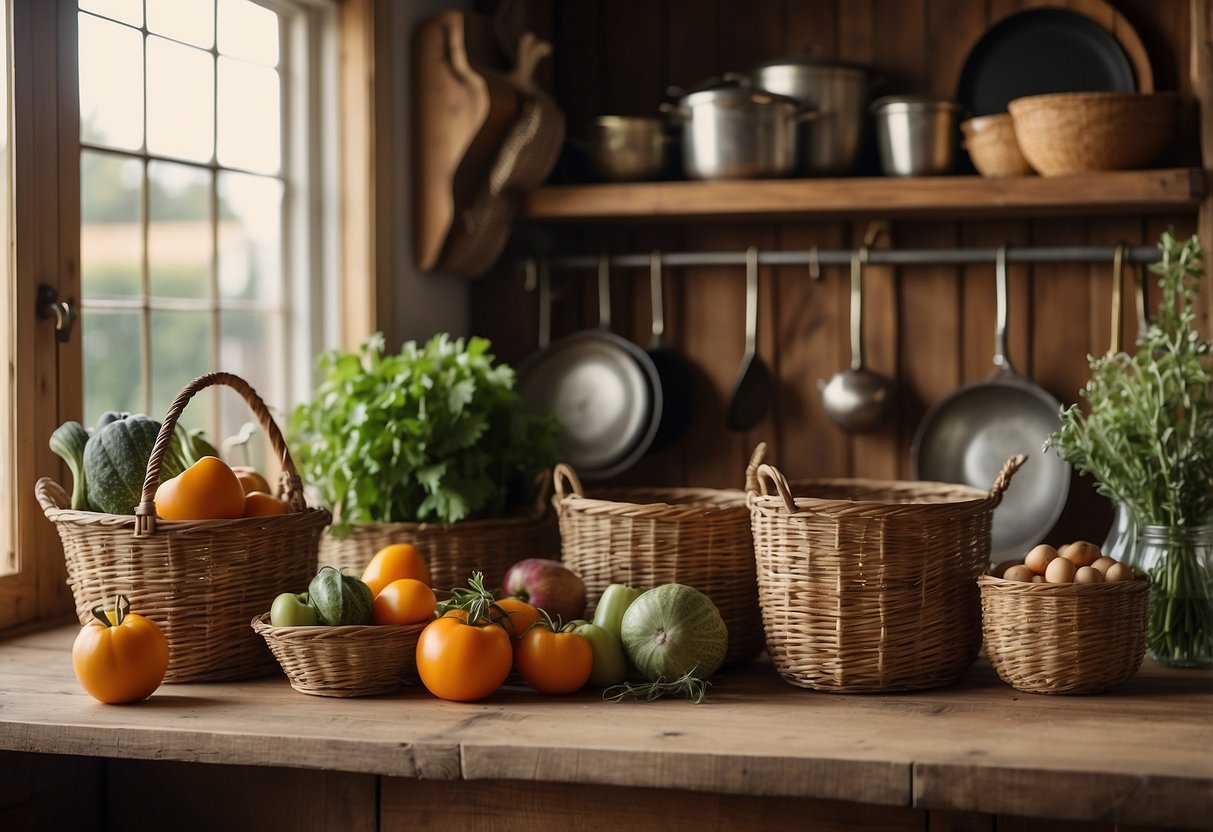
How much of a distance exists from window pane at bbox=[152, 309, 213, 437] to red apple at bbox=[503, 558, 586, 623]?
2.15 ft

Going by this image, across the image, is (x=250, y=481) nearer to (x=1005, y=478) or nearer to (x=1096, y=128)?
(x=1005, y=478)

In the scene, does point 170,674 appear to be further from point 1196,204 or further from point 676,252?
point 1196,204

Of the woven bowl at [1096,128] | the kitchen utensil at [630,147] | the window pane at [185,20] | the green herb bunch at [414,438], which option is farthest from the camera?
the kitchen utensil at [630,147]

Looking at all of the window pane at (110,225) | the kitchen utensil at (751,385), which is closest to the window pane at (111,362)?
the window pane at (110,225)

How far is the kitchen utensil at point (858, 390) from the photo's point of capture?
2.45 m

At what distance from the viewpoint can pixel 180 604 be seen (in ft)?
4.91

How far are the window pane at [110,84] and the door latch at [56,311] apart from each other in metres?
0.24

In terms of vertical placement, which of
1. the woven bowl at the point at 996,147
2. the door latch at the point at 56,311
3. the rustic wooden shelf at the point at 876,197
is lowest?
the door latch at the point at 56,311

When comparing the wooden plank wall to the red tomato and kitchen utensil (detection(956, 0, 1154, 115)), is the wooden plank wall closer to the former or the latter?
kitchen utensil (detection(956, 0, 1154, 115))

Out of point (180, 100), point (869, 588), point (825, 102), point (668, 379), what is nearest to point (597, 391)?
point (668, 379)

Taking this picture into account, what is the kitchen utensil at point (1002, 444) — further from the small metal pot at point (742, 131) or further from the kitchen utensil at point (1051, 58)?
the small metal pot at point (742, 131)

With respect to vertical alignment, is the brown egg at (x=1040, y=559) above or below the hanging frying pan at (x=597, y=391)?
below

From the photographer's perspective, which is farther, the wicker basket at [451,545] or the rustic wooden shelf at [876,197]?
the rustic wooden shelf at [876,197]

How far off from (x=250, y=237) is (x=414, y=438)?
2.01 feet
